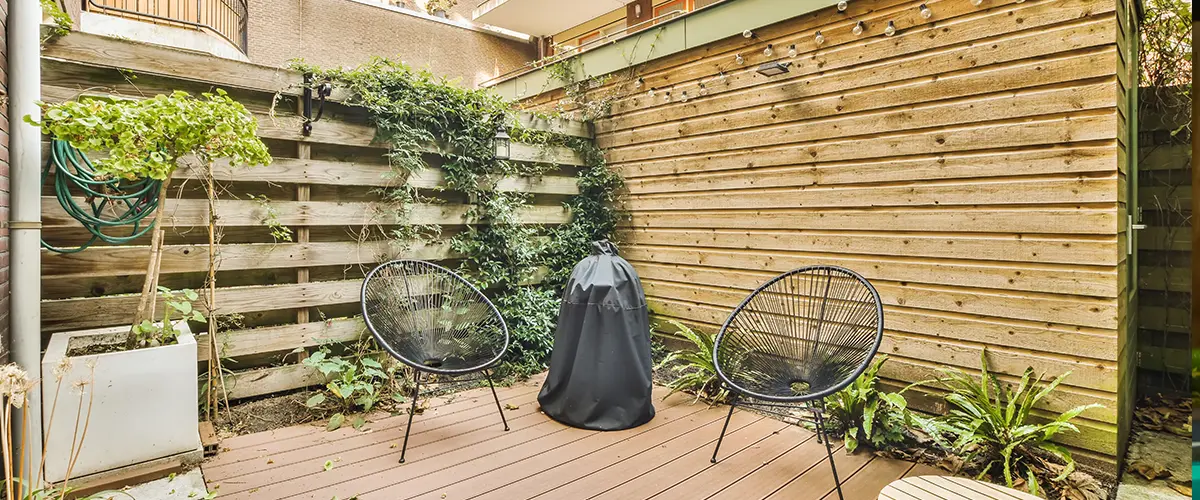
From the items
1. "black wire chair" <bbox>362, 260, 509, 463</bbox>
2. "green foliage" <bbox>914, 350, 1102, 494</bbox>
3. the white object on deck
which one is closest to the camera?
the white object on deck

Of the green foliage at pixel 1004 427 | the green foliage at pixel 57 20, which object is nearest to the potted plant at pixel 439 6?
the green foliage at pixel 57 20

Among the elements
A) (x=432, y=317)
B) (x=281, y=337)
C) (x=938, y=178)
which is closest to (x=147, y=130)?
(x=281, y=337)

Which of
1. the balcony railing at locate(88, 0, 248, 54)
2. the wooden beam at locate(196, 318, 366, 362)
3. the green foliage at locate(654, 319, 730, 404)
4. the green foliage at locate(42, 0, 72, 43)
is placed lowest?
the green foliage at locate(654, 319, 730, 404)

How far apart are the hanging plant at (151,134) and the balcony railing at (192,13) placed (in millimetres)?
6181

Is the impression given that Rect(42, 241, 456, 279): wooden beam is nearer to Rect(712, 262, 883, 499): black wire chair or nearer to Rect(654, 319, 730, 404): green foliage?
Rect(654, 319, 730, 404): green foliage

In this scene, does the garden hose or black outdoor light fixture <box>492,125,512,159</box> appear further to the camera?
black outdoor light fixture <box>492,125,512,159</box>

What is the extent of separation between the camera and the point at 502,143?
4.14 metres

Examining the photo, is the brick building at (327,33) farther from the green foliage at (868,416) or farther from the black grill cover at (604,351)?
the green foliage at (868,416)

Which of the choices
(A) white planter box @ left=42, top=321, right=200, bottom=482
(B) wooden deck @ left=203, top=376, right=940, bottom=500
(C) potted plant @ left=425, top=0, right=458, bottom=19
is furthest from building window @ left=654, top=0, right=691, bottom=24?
(A) white planter box @ left=42, top=321, right=200, bottom=482

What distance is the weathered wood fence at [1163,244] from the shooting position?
336cm

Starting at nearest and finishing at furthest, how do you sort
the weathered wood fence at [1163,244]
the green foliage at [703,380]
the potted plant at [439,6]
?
the weathered wood fence at [1163,244], the green foliage at [703,380], the potted plant at [439,6]

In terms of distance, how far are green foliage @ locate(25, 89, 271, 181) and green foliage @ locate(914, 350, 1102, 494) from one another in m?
3.48

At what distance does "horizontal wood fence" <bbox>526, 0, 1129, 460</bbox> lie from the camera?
2.53 meters

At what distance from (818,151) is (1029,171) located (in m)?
1.09
